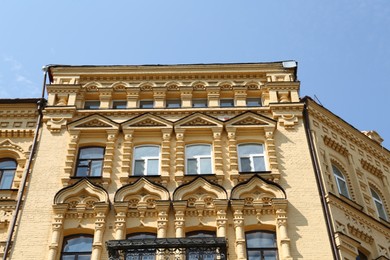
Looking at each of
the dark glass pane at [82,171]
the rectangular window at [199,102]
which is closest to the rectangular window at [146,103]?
the rectangular window at [199,102]

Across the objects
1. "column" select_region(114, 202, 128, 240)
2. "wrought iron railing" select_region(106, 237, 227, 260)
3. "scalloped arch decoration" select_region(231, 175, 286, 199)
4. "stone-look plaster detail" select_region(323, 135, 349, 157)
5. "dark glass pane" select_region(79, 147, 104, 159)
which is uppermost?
"stone-look plaster detail" select_region(323, 135, 349, 157)

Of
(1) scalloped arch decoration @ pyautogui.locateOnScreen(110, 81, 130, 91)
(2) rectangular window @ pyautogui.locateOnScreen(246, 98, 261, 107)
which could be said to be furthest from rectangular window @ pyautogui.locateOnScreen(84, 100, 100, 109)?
(2) rectangular window @ pyautogui.locateOnScreen(246, 98, 261, 107)

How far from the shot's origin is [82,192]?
16.7 metres

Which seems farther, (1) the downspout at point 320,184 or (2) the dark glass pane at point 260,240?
(2) the dark glass pane at point 260,240

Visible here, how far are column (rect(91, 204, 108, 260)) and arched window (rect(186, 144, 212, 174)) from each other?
9.24ft

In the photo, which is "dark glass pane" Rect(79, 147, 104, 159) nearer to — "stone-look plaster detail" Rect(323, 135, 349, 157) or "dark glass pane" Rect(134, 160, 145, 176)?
"dark glass pane" Rect(134, 160, 145, 176)

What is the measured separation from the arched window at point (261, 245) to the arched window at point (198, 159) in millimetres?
2491

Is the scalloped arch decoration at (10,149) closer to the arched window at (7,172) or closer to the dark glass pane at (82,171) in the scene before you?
the arched window at (7,172)

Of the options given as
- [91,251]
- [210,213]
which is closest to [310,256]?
[210,213]

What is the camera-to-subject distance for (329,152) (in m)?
19.3

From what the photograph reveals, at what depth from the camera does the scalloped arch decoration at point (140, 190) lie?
16578mm

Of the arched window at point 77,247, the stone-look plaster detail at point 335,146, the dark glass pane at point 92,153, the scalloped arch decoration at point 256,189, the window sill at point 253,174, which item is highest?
the stone-look plaster detail at point 335,146

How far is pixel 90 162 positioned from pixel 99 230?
2.93 meters

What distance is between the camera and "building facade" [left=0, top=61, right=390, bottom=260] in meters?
15.6
